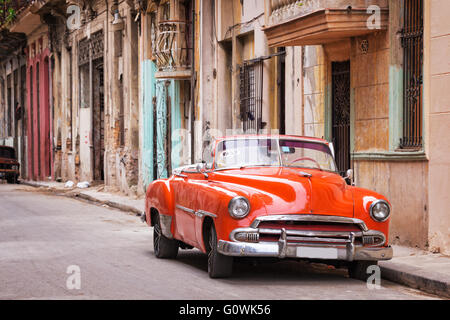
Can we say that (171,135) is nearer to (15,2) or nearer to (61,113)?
(61,113)

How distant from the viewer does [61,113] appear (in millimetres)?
37062

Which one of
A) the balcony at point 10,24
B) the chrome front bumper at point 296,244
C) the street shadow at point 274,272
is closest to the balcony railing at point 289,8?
the street shadow at point 274,272

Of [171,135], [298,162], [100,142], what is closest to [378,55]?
[298,162]

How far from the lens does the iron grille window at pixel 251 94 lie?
18.5 meters

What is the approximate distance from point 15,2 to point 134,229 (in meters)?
27.9

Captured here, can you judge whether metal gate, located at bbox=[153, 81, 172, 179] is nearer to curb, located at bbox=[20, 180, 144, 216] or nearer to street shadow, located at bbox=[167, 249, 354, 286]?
curb, located at bbox=[20, 180, 144, 216]

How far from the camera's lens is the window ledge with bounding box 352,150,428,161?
11953 mm

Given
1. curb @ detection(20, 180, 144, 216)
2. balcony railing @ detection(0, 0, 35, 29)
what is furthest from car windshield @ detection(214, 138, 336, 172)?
balcony railing @ detection(0, 0, 35, 29)

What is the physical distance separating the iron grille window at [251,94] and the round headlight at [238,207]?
987cm

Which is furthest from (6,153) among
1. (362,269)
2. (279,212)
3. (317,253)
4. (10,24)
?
(317,253)

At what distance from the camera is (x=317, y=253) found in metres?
8.50

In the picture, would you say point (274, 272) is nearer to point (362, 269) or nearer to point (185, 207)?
point (362, 269)

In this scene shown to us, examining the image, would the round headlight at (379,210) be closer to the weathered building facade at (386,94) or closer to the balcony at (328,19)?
the weathered building facade at (386,94)

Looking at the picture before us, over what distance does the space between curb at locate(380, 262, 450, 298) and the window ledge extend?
238 cm
